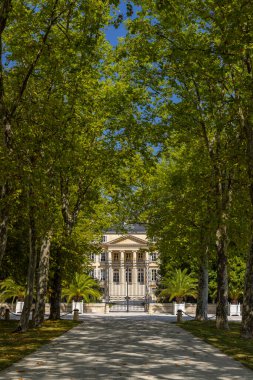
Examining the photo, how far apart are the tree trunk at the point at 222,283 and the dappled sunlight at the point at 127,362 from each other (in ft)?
18.9

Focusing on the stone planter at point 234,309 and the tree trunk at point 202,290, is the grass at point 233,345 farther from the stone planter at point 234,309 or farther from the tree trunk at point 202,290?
the stone planter at point 234,309

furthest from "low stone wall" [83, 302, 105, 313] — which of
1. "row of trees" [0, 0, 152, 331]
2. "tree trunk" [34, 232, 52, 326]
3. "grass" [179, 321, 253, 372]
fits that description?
"grass" [179, 321, 253, 372]

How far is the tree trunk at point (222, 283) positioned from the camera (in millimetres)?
22078

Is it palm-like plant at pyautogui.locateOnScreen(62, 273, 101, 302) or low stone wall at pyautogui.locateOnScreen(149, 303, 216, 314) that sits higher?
palm-like plant at pyautogui.locateOnScreen(62, 273, 101, 302)

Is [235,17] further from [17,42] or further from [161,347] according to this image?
[161,347]

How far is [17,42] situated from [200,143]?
12.2 meters

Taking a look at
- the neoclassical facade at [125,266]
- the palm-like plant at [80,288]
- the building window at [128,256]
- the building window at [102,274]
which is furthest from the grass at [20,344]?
the building window at [102,274]

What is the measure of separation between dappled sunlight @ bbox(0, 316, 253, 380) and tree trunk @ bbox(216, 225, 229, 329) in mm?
5772

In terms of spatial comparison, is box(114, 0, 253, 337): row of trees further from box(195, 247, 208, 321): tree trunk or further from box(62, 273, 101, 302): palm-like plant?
box(62, 273, 101, 302): palm-like plant

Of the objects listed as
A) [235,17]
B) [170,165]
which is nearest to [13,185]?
[235,17]

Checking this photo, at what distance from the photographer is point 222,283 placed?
2219cm

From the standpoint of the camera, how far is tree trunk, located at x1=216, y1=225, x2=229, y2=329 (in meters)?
22.1

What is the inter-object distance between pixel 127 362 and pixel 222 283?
1159 cm

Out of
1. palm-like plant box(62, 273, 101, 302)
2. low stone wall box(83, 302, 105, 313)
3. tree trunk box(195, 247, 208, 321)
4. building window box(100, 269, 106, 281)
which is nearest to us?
tree trunk box(195, 247, 208, 321)
